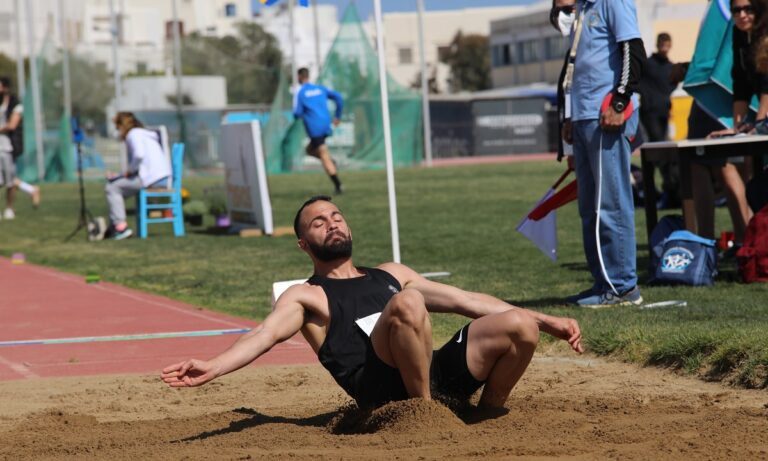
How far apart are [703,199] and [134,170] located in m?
9.11

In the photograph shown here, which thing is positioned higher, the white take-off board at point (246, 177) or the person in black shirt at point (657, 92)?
the person in black shirt at point (657, 92)

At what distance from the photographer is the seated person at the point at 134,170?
677 inches

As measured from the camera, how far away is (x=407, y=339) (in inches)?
205

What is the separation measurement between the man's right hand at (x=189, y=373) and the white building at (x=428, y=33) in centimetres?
9968

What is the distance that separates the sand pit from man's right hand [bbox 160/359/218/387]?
40cm

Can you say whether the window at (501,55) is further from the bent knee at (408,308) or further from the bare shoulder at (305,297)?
the bent knee at (408,308)

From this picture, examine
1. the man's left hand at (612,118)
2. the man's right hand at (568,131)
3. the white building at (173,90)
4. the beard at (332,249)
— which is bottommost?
the beard at (332,249)

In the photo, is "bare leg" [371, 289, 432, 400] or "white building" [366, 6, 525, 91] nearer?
"bare leg" [371, 289, 432, 400]

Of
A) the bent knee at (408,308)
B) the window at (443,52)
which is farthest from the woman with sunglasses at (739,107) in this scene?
the window at (443,52)

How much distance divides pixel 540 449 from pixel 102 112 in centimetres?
7705

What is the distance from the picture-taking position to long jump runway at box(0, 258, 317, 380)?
26.6 ft

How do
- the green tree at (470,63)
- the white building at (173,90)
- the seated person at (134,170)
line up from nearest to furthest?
the seated person at (134,170) < the white building at (173,90) < the green tree at (470,63)

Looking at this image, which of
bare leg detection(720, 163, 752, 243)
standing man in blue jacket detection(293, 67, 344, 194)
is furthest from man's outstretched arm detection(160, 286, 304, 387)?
standing man in blue jacket detection(293, 67, 344, 194)

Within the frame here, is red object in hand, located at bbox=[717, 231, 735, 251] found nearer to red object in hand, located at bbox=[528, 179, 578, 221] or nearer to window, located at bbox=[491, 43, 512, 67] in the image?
red object in hand, located at bbox=[528, 179, 578, 221]
